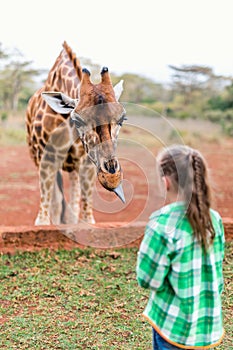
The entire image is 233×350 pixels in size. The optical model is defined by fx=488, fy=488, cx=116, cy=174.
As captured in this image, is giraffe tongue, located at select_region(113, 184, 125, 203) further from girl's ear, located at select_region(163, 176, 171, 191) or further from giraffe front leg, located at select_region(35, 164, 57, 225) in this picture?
giraffe front leg, located at select_region(35, 164, 57, 225)

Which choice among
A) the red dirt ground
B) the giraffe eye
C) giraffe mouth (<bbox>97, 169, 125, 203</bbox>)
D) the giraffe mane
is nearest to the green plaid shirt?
giraffe mouth (<bbox>97, 169, 125, 203</bbox>)

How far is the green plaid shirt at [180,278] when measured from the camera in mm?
1932

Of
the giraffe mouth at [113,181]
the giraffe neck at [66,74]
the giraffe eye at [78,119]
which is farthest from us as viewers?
the giraffe neck at [66,74]

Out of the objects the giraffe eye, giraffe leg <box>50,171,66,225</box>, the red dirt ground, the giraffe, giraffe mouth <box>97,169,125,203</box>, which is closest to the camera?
giraffe mouth <box>97,169,125,203</box>

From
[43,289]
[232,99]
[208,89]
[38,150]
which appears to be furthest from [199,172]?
[208,89]

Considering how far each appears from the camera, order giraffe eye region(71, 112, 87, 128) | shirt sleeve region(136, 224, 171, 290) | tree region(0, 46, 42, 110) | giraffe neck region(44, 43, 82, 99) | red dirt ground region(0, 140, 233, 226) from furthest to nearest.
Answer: tree region(0, 46, 42, 110) < red dirt ground region(0, 140, 233, 226) < giraffe neck region(44, 43, 82, 99) < giraffe eye region(71, 112, 87, 128) < shirt sleeve region(136, 224, 171, 290)

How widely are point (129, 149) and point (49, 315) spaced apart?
8.69 meters

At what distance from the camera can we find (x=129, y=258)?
14.9 feet

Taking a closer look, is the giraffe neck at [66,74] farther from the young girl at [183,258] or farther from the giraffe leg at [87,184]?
the young girl at [183,258]

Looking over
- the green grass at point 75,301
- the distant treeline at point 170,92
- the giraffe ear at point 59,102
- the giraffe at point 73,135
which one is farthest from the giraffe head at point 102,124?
the distant treeline at point 170,92

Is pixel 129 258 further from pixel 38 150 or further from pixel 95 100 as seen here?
pixel 95 100

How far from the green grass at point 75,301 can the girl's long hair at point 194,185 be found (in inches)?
55.9

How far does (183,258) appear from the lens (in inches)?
76.8

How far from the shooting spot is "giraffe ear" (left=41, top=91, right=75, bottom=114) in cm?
368
